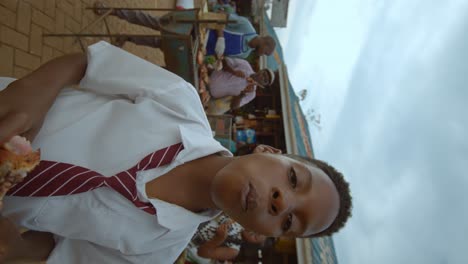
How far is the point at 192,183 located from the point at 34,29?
263 cm

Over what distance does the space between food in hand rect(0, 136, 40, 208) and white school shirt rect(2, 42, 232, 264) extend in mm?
358

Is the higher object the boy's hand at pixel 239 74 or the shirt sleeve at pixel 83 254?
the boy's hand at pixel 239 74

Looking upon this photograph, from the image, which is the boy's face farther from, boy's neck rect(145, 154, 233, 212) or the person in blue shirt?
the person in blue shirt

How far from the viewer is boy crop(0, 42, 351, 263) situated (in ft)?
3.85

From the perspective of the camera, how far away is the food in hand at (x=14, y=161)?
782 millimetres

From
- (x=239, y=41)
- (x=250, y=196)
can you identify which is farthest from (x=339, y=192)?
(x=239, y=41)

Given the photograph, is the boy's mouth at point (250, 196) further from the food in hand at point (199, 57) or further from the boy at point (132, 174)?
the food in hand at point (199, 57)

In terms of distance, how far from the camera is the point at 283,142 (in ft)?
25.0

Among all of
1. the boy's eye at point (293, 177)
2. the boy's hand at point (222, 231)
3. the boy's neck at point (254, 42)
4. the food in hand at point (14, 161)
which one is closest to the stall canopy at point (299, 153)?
the boy's hand at point (222, 231)

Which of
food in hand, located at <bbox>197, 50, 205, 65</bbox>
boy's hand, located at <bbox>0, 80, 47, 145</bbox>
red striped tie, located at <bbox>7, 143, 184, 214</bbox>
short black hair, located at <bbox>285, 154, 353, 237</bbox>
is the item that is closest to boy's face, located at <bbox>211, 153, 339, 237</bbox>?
short black hair, located at <bbox>285, 154, 353, 237</bbox>

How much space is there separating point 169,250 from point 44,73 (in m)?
0.91

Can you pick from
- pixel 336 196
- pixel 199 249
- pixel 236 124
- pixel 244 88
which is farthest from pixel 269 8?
pixel 336 196

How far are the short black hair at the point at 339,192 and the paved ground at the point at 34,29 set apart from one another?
2563 mm

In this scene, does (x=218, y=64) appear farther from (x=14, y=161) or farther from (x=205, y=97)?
(x=14, y=161)
